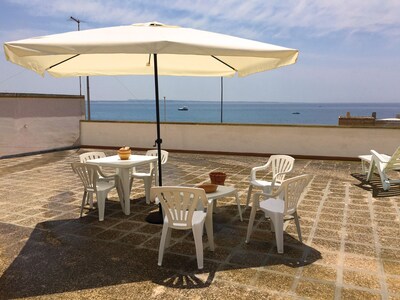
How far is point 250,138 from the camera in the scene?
31.2 ft

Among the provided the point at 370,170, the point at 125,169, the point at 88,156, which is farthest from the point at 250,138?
the point at 125,169

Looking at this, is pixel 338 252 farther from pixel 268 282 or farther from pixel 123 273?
pixel 123 273

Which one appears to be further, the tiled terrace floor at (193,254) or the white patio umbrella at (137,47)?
the white patio umbrella at (137,47)

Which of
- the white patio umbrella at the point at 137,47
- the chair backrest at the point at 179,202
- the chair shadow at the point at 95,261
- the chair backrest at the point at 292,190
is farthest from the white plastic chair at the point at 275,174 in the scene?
the chair backrest at the point at 179,202

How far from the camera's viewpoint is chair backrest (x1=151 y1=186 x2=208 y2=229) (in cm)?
267

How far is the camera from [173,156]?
9.32 m

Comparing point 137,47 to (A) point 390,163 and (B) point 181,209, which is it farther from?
(A) point 390,163

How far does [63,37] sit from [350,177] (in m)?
5.92

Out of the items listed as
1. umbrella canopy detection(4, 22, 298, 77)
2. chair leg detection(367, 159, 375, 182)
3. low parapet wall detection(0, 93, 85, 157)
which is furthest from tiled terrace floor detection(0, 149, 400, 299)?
low parapet wall detection(0, 93, 85, 157)

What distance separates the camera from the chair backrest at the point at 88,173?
12.7 feet

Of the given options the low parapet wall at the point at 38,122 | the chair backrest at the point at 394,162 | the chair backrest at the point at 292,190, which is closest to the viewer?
the chair backrest at the point at 292,190

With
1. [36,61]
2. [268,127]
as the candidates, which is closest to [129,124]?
[268,127]

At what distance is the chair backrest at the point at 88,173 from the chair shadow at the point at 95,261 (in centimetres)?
58

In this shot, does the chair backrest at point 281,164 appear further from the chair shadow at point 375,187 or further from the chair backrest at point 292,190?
the chair shadow at point 375,187
